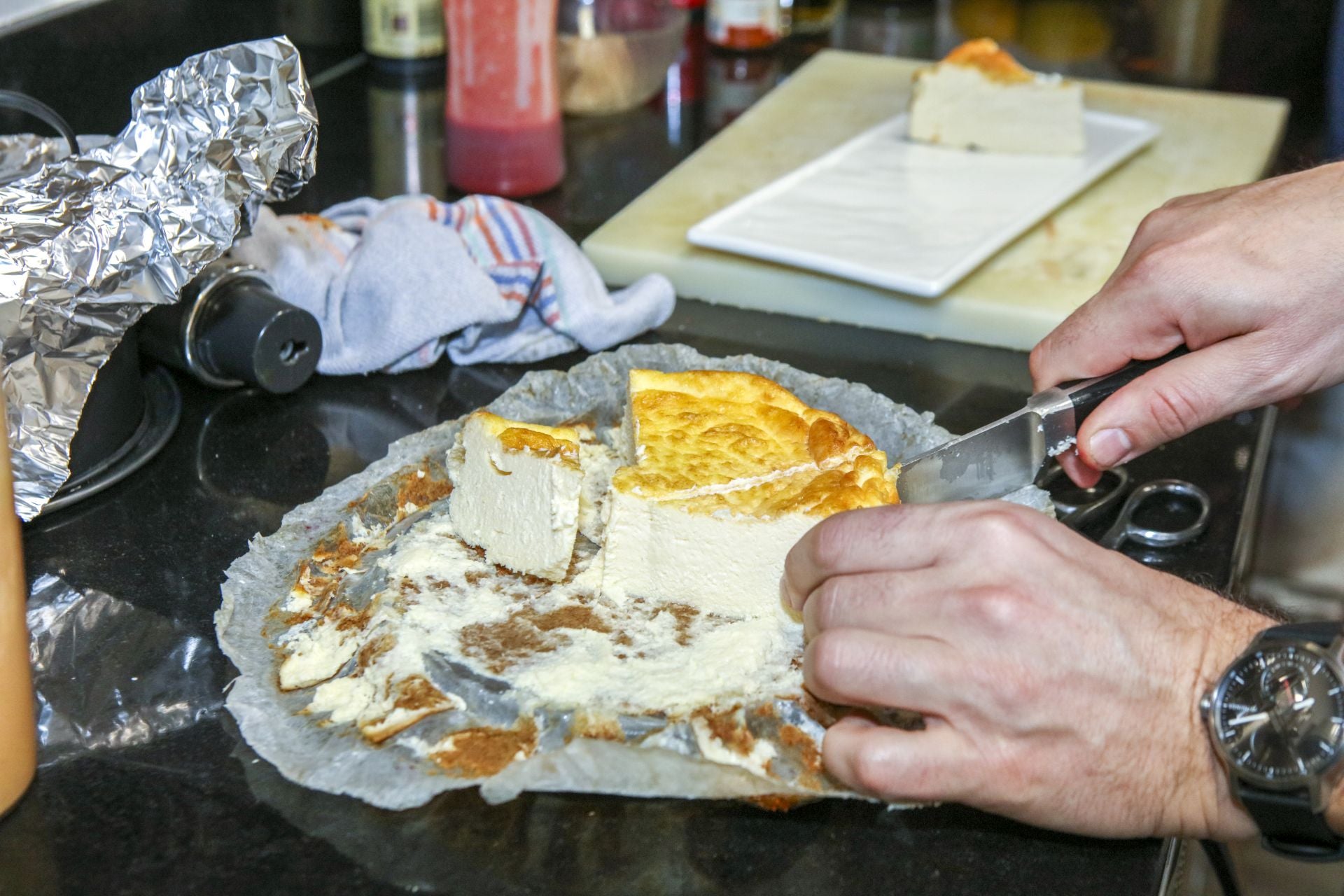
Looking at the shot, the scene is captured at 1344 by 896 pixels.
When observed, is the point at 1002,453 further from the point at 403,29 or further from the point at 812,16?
the point at 812,16

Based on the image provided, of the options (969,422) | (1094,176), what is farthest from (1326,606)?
(969,422)

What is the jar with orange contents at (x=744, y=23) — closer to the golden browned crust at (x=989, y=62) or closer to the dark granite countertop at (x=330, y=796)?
the golden browned crust at (x=989, y=62)

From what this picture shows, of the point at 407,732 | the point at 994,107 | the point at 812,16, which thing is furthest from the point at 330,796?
the point at 812,16

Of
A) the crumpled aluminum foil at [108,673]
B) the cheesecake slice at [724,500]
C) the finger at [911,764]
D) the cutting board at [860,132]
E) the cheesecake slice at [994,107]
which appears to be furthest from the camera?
the cheesecake slice at [994,107]

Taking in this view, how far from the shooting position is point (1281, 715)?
0.94 m

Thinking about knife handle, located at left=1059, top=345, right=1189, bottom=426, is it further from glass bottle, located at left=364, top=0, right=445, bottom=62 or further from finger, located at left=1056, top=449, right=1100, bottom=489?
glass bottle, located at left=364, top=0, right=445, bottom=62

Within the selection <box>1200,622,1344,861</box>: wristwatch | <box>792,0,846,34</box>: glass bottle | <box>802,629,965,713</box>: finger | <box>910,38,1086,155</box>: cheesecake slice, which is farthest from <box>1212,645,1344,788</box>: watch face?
<box>792,0,846,34</box>: glass bottle

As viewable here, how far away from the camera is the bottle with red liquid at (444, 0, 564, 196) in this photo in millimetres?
1898

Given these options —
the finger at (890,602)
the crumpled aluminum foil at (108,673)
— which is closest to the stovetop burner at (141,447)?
the crumpled aluminum foil at (108,673)

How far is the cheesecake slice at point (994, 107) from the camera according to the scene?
2.11m

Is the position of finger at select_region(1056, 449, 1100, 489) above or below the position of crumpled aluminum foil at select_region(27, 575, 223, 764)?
above

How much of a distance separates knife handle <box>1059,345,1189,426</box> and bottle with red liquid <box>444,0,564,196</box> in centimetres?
102

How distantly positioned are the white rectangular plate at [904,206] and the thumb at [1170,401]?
1.55 ft

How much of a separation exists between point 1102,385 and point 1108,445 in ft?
0.23
